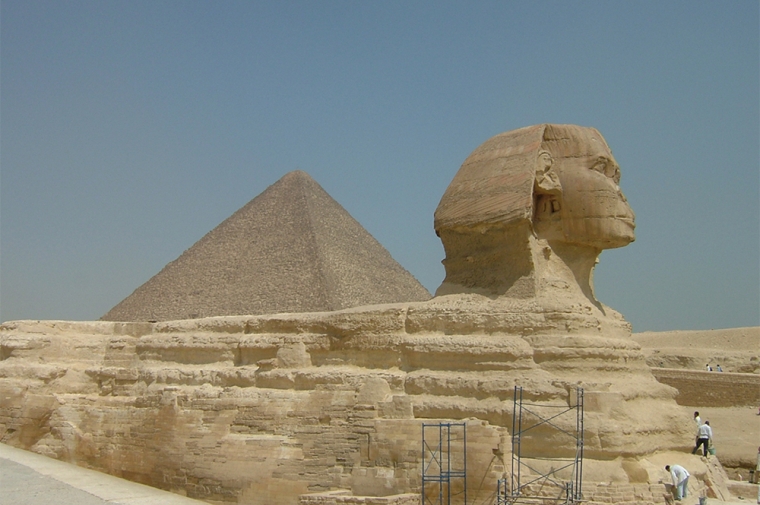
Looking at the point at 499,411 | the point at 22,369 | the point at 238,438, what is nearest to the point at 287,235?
the point at 22,369

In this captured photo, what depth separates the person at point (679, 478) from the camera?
809cm

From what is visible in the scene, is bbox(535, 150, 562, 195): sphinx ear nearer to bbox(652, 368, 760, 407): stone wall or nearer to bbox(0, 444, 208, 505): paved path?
bbox(0, 444, 208, 505): paved path

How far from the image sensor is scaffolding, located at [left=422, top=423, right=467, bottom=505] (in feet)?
27.6

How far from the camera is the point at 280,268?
20922 mm

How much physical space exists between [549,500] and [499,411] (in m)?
1.01

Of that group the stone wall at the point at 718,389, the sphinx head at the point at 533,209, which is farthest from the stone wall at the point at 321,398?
the stone wall at the point at 718,389

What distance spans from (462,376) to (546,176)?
8.46 feet

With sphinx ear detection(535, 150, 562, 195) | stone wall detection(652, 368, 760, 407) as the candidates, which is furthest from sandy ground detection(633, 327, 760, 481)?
sphinx ear detection(535, 150, 562, 195)

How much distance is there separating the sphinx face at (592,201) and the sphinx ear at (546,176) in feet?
0.32

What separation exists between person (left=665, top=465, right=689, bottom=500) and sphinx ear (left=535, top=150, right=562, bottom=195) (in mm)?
3334

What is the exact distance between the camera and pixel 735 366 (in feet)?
86.0

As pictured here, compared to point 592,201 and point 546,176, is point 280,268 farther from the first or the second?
point 592,201

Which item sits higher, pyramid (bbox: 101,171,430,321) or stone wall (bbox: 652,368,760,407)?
pyramid (bbox: 101,171,430,321)

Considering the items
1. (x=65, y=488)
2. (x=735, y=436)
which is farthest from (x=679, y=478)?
(x=735, y=436)
